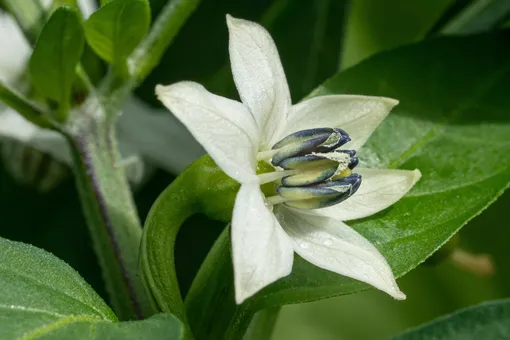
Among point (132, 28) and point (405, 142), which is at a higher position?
point (132, 28)

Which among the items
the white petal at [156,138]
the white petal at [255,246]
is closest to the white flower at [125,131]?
the white petal at [156,138]

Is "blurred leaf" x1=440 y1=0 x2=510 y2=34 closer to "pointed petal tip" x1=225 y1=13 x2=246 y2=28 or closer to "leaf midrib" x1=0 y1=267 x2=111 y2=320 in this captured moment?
"pointed petal tip" x1=225 y1=13 x2=246 y2=28

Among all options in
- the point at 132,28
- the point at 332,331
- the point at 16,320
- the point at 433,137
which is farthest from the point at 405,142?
the point at 332,331

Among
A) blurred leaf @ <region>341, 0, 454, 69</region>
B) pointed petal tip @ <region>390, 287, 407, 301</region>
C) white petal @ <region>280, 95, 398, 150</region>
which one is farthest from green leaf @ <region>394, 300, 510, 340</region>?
blurred leaf @ <region>341, 0, 454, 69</region>

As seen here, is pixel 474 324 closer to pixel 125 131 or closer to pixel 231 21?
pixel 231 21

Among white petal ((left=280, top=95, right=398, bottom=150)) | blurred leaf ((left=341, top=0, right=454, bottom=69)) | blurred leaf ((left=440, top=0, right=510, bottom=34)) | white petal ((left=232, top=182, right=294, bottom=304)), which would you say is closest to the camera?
white petal ((left=232, top=182, right=294, bottom=304))

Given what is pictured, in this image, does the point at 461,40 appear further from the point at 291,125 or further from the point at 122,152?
the point at 122,152

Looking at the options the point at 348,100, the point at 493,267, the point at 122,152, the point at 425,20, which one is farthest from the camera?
the point at 425,20

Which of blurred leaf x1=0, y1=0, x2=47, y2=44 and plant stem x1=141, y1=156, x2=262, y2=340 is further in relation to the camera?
blurred leaf x1=0, y1=0, x2=47, y2=44
